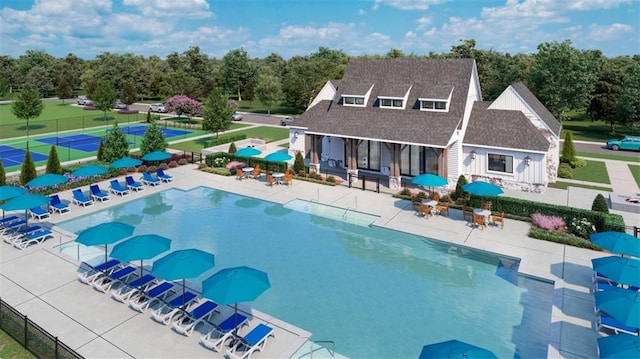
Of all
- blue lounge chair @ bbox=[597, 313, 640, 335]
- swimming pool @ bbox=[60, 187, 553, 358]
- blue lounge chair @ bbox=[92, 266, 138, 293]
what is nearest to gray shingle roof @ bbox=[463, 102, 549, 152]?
swimming pool @ bbox=[60, 187, 553, 358]

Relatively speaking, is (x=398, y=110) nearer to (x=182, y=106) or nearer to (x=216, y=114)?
(x=216, y=114)

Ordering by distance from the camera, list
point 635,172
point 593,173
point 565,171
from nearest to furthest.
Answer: point 565,171
point 593,173
point 635,172

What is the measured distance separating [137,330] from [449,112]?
25227mm

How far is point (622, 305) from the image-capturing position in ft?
41.5

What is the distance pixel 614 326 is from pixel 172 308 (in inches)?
584

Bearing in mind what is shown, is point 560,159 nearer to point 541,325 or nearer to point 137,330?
point 541,325

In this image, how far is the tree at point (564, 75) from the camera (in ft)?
172

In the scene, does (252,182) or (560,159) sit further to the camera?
(560,159)

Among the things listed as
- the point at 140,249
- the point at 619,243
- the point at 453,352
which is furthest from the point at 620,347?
the point at 140,249

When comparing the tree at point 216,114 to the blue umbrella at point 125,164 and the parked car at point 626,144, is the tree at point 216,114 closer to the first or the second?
the blue umbrella at point 125,164

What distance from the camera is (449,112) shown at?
3134 cm

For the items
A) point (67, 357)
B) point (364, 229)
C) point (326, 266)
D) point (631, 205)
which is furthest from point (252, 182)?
point (631, 205)

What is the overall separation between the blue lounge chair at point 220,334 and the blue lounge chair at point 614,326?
11.7 meters

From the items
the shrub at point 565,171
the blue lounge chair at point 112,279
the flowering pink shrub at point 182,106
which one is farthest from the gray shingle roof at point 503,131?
the flowering pink shrub at point 182,106
